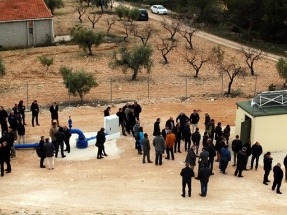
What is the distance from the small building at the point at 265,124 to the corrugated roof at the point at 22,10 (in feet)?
90.6

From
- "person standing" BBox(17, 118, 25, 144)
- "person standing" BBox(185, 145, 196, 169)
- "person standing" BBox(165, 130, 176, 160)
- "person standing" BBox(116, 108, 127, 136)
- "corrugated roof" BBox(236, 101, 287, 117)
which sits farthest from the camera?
"person standing" BBox(116, 108, 127, 136)

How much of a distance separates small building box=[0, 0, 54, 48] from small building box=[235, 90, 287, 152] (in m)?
27.2

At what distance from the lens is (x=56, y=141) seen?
22.5 metres

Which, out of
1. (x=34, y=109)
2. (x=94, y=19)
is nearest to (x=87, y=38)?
(x=94, y=19)

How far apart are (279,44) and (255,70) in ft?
46.4

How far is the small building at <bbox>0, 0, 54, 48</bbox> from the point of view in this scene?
4656cm

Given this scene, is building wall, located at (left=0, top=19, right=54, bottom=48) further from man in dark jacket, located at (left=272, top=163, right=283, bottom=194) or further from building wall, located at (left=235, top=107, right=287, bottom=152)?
man in dark jacket, located at (left=272, top=163, right=283, bottom=194)

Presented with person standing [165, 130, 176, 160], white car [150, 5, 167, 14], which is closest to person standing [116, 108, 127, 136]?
person standing [165, 130, 176, 160]

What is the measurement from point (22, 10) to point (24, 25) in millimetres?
1865

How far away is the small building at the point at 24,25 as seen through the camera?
153 ft

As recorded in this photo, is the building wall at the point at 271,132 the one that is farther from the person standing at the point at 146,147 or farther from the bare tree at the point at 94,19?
the bare tree at the point at 94,19

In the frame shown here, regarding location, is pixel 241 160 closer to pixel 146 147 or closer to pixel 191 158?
pixel 191 158

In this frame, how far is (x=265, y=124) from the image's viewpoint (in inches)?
938

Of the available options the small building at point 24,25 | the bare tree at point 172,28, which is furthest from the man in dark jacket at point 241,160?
the small building at point 24,25
